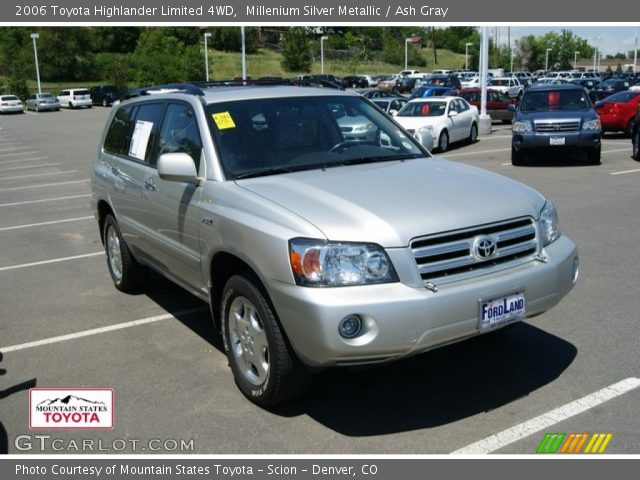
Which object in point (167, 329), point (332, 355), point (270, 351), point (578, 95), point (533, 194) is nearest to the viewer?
point (332, 355)

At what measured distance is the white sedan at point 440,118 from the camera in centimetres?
1984

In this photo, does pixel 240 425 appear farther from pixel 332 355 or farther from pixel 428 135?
pixel 428 135

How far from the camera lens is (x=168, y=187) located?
5277 mm

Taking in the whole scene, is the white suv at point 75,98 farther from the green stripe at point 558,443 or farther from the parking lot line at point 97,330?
the green stripe at point 558,443

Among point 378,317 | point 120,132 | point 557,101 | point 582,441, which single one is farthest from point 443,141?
point 378,317

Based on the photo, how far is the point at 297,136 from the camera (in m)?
5.12

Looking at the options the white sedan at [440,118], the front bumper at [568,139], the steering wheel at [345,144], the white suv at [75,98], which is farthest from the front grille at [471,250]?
the white suv at [75,98]

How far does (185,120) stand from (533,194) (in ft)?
8.36

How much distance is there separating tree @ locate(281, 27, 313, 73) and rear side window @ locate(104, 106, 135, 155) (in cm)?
8201

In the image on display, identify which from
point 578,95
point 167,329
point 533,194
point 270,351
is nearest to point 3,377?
point 167,329

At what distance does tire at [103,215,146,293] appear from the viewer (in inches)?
263

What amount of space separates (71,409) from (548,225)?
3186 millimetres

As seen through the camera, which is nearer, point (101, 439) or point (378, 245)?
point (378, 245)

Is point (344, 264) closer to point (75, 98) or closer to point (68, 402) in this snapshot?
point (68, 402)
